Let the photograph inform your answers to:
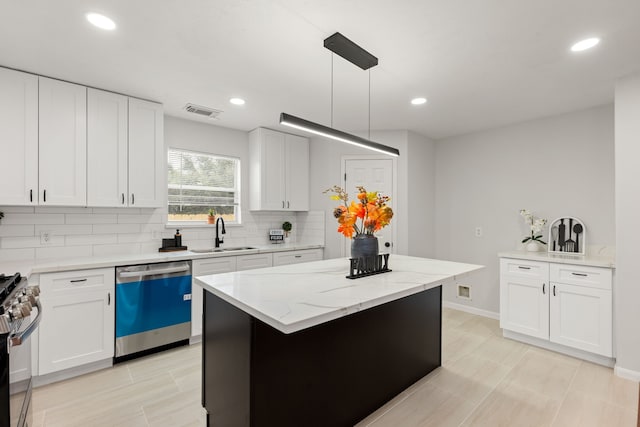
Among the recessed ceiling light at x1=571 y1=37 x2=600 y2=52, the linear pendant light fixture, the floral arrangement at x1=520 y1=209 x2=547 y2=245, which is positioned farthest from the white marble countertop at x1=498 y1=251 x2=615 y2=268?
the linear pendant light fixture

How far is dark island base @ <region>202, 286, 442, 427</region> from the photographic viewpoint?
152 centimetres

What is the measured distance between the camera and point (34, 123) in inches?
100

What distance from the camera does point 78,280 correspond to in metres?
2.55

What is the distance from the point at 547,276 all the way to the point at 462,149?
6.72 ft

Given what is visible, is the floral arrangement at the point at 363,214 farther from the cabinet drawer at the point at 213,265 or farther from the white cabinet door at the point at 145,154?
the white cabinet door at the point at 145,154

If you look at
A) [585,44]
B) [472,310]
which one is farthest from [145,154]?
[472,310]

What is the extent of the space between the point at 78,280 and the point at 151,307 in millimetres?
628

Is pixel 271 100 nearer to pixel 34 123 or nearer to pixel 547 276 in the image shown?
pixel 34 123

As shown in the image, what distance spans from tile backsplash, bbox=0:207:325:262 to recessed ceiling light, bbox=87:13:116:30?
1.86 metres

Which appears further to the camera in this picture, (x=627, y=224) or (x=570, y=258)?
(x=570, y=258)

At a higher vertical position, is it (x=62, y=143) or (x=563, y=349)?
(x=62, y=143)

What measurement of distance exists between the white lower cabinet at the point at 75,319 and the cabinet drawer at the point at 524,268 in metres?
3.90

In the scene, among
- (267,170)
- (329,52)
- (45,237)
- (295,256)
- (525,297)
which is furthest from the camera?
(267,170)

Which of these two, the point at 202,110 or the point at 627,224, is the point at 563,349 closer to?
the point at 627,224
